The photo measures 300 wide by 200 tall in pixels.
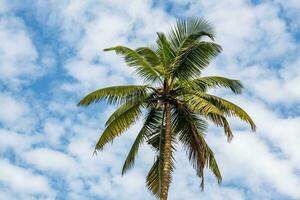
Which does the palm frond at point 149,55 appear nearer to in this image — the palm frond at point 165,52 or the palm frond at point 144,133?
the palm frond at point 165,52

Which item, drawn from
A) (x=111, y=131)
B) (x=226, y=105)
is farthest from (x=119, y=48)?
(x=226, y=105)

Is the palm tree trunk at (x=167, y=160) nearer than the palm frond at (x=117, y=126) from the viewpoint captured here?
Yes

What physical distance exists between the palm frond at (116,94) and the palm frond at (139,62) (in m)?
0.61

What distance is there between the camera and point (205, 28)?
26.2 metres

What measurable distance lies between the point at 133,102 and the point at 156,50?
291cm

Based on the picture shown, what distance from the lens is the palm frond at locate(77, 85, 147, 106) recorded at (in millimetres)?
25703

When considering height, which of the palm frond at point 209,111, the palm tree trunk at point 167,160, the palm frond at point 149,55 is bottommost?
the palm tree trunk at point 167,160

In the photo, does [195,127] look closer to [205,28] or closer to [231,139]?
[231,139]

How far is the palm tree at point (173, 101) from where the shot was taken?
25438 mm

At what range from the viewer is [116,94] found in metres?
25.8

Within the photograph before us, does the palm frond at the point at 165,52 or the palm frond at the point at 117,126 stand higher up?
the palm frond at the point at 165,52

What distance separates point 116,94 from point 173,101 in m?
2.40

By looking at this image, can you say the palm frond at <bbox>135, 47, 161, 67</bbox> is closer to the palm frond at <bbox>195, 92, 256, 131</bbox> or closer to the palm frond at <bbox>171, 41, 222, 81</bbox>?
the palm frond at <bbox>171, 41, 222, 81</bbox>

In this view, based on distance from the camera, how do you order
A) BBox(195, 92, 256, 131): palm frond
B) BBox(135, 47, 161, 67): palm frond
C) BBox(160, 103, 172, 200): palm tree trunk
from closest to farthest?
BBox(160, 103, 172, 200): palm tree trunk
BBox(195, 92, 256, 131): palm frond
BBox(135, 47, 161, 67): palm frond
